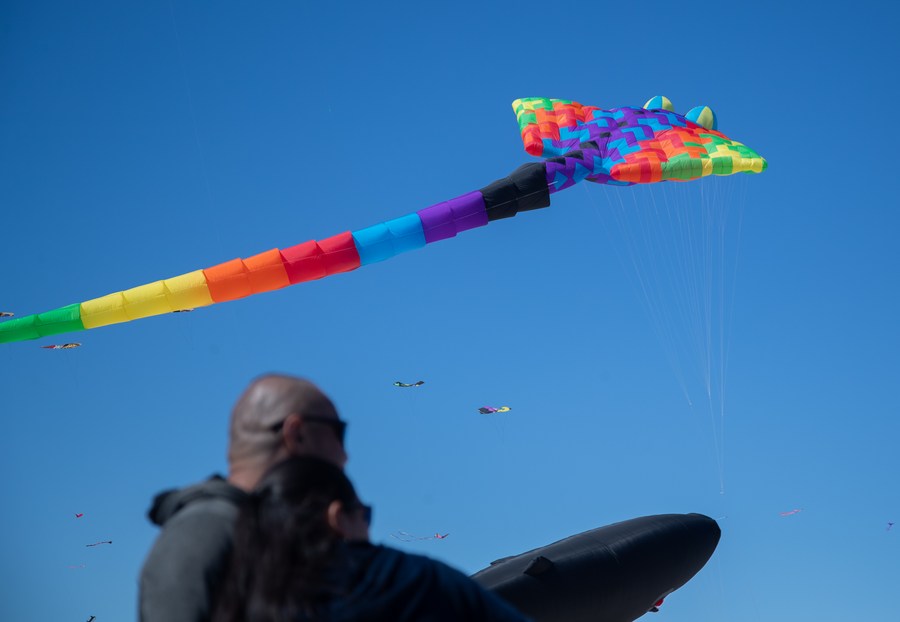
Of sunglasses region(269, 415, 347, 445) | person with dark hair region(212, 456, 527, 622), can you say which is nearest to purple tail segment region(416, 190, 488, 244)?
sunglasses region(269, 415, 347, 445)

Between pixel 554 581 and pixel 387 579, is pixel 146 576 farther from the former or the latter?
pixel 554 581

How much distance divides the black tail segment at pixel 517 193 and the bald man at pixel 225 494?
1671 cm

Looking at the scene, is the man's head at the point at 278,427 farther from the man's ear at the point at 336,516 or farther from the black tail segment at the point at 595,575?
the black tail segment at the point at 595,575

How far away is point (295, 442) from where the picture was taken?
266cm

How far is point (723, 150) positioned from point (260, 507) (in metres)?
22.5

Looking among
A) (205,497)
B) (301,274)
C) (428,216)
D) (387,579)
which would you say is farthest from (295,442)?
(428,216)

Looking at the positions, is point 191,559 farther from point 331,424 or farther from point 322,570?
point 331,424

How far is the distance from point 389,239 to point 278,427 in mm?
15832

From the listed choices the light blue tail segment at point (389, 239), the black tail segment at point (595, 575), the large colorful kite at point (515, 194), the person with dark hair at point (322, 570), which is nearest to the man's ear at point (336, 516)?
the person with dark hair at point (322, 570)

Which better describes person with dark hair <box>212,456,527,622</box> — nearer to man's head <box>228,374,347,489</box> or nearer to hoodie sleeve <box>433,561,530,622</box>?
hoodie sleeve <box>433,561,530,622</box>

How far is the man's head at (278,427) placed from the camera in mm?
2672

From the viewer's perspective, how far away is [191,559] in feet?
7.85

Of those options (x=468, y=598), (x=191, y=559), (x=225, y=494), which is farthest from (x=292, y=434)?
(x=468, y=598)

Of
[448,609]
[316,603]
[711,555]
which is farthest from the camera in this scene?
[711,555]
